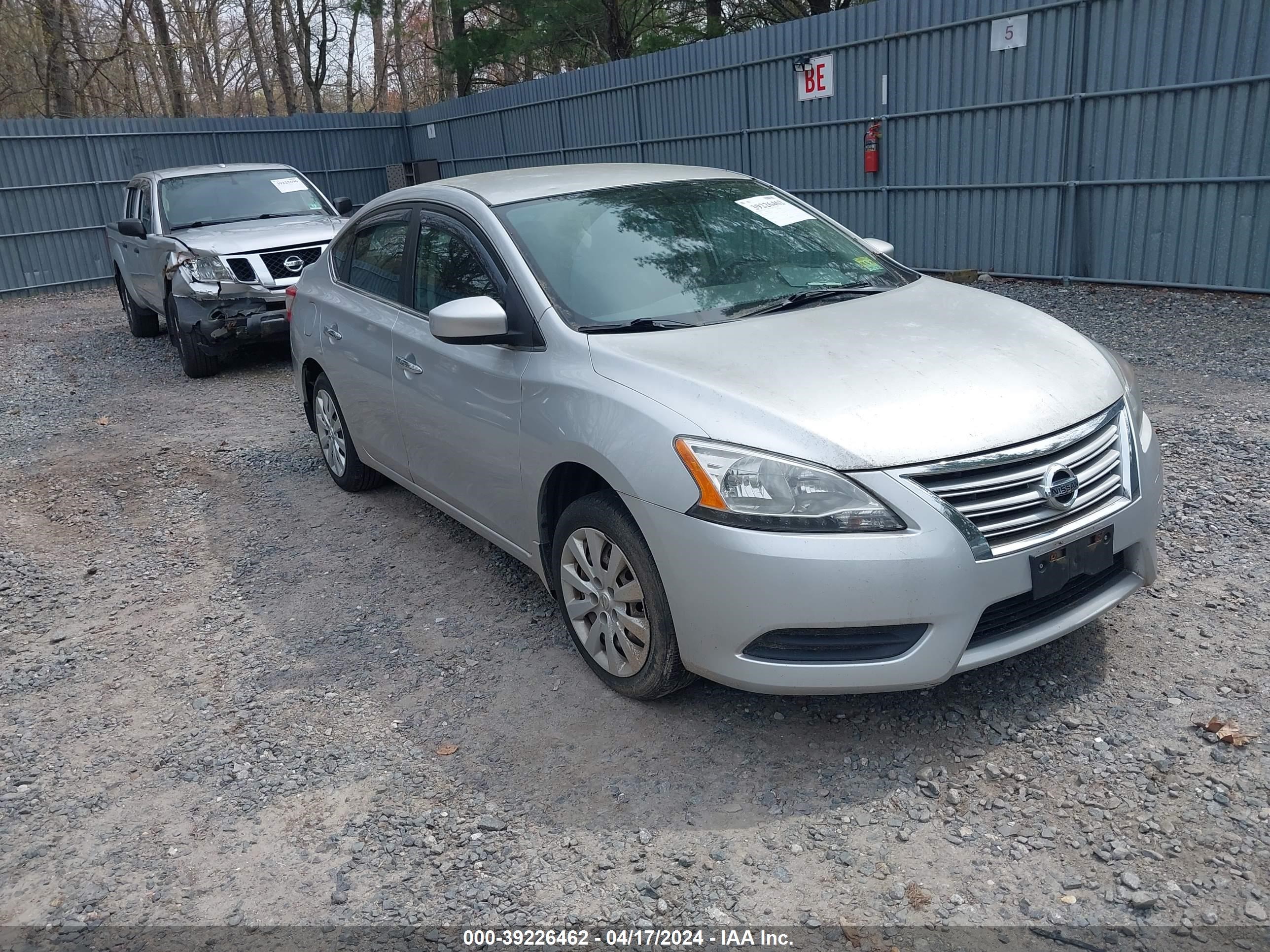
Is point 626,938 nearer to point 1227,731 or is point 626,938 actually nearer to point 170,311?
point 1227,731

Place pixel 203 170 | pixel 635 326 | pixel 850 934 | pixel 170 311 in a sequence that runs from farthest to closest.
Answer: pixel 203 170 → pixel 170 311 → pixel 635 326 → pixel 850 934

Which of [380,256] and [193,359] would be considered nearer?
[380,256]

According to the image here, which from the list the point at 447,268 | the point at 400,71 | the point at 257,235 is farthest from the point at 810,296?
the point at 400,71

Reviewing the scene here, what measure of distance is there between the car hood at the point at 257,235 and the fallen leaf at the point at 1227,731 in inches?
327

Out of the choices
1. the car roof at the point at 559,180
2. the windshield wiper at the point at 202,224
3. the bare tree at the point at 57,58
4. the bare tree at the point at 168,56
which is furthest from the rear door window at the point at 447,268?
the bare tree at the point at 168,56

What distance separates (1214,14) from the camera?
8.82 meters

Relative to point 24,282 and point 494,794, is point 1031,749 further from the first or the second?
point 24,282

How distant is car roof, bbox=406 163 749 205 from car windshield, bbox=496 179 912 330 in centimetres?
8

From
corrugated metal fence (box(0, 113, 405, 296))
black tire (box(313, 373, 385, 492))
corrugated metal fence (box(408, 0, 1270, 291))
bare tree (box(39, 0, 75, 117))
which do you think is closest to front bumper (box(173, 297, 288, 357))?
black tire (box(313, 373, 385, 492))

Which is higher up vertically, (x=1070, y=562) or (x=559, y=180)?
(x=559, y=180)

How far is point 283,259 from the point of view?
950cm

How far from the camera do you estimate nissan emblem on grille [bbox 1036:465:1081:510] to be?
9.84 feet

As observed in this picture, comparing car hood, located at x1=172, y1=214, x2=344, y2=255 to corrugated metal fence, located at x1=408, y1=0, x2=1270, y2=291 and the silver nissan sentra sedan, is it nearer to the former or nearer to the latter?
the silver nissan sentra sedan

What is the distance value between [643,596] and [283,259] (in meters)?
7.38
